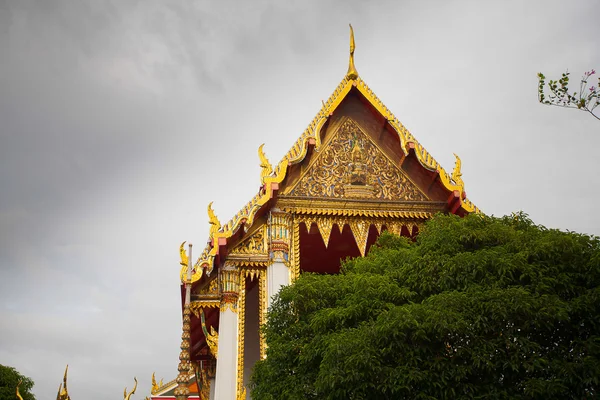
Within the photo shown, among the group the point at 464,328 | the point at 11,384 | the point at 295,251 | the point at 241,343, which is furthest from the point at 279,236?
the point at 11,384

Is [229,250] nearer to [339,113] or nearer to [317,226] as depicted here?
[317,226]

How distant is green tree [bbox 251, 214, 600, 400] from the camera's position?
655cm

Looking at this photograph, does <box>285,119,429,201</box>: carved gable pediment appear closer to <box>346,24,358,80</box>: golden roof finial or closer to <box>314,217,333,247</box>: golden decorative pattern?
<box>314,217,333,247</box>: golden decorative pattern

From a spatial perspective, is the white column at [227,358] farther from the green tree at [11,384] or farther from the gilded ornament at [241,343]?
the green tree at [11,384]

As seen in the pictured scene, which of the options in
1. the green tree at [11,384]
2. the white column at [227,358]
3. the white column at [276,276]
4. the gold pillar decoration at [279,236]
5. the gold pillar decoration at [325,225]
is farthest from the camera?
the green tree at [11,384]

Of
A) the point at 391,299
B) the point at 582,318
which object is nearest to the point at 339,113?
the point at 391,299

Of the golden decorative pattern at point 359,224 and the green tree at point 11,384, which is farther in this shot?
the green tree at point 11,384

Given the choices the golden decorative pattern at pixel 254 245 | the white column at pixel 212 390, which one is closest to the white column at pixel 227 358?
the golden decorative pattern at pixel 254 245

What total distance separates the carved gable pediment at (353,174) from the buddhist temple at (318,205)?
19mm

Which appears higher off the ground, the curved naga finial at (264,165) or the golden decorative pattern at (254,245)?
the curved naga finial at (264,165)

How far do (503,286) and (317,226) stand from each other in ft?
18.1

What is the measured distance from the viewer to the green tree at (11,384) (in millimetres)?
24953

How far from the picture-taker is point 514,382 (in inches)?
260

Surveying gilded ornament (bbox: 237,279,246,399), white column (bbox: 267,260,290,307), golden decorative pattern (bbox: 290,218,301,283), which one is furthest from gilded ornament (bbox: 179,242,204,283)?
golden decorative pattern (bbox: 290,218,301,283)
